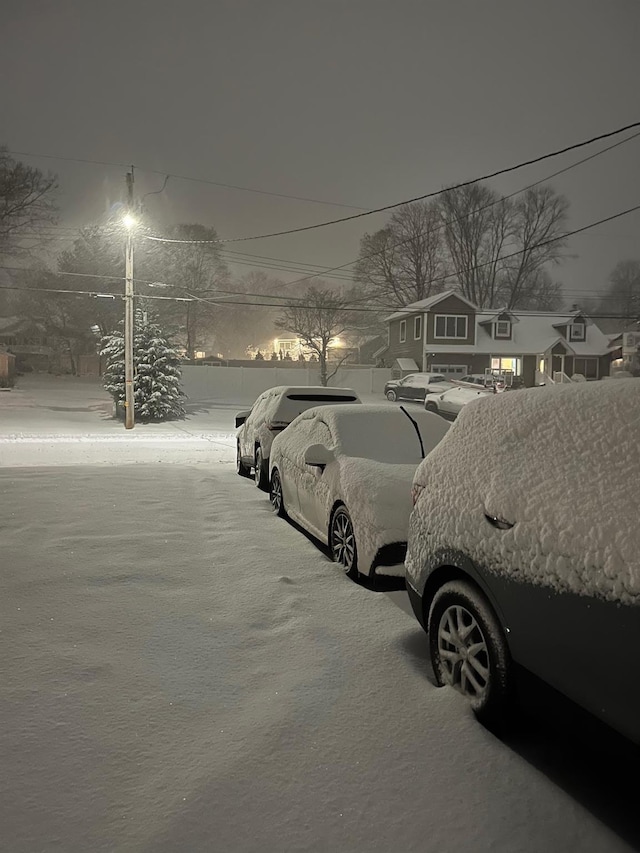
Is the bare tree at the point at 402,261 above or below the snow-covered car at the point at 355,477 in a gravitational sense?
above

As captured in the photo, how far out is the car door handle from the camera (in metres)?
2.81

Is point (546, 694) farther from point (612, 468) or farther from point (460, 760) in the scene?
point (612, 468)

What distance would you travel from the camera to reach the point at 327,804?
244 centimetres

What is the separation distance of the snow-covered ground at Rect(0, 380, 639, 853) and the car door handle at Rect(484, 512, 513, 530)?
1.00 m

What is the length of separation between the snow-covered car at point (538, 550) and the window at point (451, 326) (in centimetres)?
4176

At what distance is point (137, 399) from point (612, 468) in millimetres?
26529

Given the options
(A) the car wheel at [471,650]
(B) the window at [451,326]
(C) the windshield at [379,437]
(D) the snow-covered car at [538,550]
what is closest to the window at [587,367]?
(B) the window at [451,326]

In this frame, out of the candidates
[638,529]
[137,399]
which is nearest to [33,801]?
[638,529]

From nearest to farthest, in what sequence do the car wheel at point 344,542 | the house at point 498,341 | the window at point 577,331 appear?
the car wheel at point 344,542
the house at point 498,341
the window at point 577,331

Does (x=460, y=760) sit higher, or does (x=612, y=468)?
(x=612, y=468)

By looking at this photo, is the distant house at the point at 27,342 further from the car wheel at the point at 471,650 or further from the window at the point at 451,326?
the car wheel at the point at 471,650

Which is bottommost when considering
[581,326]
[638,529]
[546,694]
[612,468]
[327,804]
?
[327,804]

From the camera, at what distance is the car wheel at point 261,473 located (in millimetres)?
9391

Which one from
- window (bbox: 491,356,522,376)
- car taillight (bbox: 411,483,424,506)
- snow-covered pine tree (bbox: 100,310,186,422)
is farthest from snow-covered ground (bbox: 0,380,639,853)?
window (bbox: 491,356,522,376)
